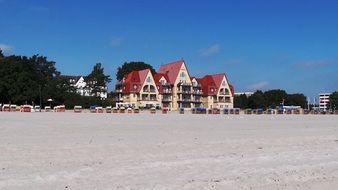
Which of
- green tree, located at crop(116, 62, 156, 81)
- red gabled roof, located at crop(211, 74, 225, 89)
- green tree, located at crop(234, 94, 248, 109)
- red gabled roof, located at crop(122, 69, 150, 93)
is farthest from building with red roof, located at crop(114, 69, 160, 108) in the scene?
green tree, located at crop(234, 94, 248, 109)

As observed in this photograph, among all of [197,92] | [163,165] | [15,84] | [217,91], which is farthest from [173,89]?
[163,165]

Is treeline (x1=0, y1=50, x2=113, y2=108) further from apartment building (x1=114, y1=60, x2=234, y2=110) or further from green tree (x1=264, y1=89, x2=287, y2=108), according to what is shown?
green tree (x1=264, y1=89, x2=287, y2=108)

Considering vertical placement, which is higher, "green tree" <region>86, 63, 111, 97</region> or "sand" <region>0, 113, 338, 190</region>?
"green tree" <region>86, 63, 111, 97</region>

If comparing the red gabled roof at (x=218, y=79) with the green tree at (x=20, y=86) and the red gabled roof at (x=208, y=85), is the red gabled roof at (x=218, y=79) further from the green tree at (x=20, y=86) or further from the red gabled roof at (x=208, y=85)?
the green tree at (x=20, y=86)

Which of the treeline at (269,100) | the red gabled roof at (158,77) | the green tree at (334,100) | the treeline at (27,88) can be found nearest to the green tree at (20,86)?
the treeline at (27,88)

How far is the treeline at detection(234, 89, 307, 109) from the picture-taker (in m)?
149

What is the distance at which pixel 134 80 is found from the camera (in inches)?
5231

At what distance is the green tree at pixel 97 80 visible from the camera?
142 m

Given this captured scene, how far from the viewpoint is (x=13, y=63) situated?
10612 centimetres

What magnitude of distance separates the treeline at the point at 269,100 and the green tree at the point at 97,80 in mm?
40020

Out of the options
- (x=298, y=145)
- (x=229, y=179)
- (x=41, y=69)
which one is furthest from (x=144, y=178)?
(x=41, y=69)

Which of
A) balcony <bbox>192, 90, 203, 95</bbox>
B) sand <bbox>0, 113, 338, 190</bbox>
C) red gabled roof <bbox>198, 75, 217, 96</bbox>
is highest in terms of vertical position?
red gabled roof <bbox>198, 75, 217, 96</bbox>

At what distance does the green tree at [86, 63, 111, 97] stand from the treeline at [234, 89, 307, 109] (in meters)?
40.0

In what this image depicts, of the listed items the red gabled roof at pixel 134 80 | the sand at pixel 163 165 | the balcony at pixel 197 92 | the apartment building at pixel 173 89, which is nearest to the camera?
the sand at pixel 163 165
